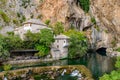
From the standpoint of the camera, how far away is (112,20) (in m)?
73.2

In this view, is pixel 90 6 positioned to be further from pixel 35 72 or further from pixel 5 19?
pixel 35 72

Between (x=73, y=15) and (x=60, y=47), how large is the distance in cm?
2363

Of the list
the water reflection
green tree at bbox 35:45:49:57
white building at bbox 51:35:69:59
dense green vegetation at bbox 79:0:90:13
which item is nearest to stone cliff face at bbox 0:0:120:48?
dense green vegetation at bbox 79:0:90:13

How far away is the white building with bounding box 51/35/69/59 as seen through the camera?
59.6 metres

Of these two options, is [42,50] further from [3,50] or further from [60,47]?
[3,50]

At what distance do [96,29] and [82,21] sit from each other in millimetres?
5912

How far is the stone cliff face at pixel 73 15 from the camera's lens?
76875 mm

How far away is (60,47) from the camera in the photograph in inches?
2442

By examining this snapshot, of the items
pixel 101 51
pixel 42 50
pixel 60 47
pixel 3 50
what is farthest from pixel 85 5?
pixel 3 50

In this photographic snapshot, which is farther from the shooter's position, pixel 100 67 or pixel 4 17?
pixel 4 17

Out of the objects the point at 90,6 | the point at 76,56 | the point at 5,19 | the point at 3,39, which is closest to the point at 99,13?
the point at 90,6

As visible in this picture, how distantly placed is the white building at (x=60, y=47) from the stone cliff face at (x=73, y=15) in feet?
57.6

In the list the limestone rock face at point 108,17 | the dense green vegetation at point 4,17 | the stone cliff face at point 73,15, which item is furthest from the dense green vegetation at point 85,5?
the dense green vegetation at point 4,17

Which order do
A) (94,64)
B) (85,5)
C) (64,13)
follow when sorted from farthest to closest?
(85,5), (64,13), (94,64)
